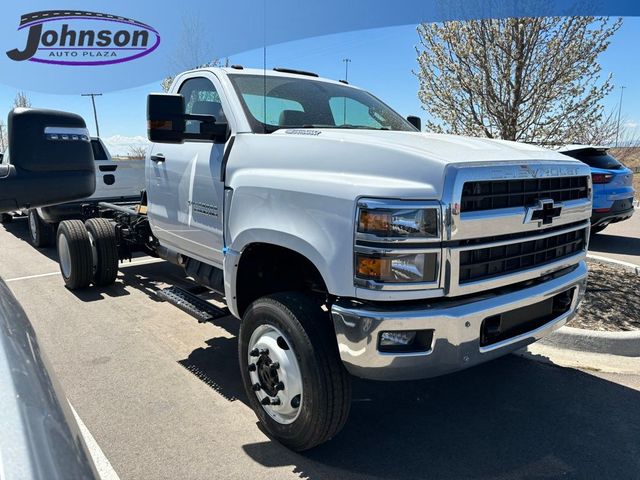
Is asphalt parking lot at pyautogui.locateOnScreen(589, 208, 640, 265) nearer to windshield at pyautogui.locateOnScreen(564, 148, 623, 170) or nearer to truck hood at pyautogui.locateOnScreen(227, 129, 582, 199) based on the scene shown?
windshield at pyautogui.locateOnScreen(564, 148, 623, 170)

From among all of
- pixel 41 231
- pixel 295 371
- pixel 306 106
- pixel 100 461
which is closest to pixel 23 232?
pixel 41 231

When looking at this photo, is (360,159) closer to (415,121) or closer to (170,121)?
(170,121)

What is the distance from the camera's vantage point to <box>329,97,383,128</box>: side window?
397 centimetres

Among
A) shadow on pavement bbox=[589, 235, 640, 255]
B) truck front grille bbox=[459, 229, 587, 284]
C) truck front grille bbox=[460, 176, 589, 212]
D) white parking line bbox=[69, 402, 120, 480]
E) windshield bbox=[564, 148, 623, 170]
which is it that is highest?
windshield bbox=[564, 148, 623, 170]

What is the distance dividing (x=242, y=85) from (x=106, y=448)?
261 cm

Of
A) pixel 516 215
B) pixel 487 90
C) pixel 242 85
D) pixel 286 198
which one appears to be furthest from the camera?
pixel 487 90

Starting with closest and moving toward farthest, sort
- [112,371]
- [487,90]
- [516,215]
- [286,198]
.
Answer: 1. [516,215]
2. [286,198]
3. [112,371]
4. [487,90]

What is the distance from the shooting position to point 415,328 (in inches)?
95.3

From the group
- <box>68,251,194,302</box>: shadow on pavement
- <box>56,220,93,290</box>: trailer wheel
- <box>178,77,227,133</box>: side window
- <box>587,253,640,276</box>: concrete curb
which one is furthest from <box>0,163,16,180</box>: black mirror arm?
<box>587,253,640,276</box>: concrete curb

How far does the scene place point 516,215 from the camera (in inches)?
106

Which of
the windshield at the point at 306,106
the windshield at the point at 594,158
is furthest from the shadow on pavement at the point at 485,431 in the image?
the windshield at the point at 594,158

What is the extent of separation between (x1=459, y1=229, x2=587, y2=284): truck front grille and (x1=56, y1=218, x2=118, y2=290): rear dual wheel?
16.3 ft

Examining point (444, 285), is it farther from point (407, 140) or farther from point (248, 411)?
point (248, 411)

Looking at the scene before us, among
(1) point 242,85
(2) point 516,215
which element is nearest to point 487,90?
(1) point 242,85
